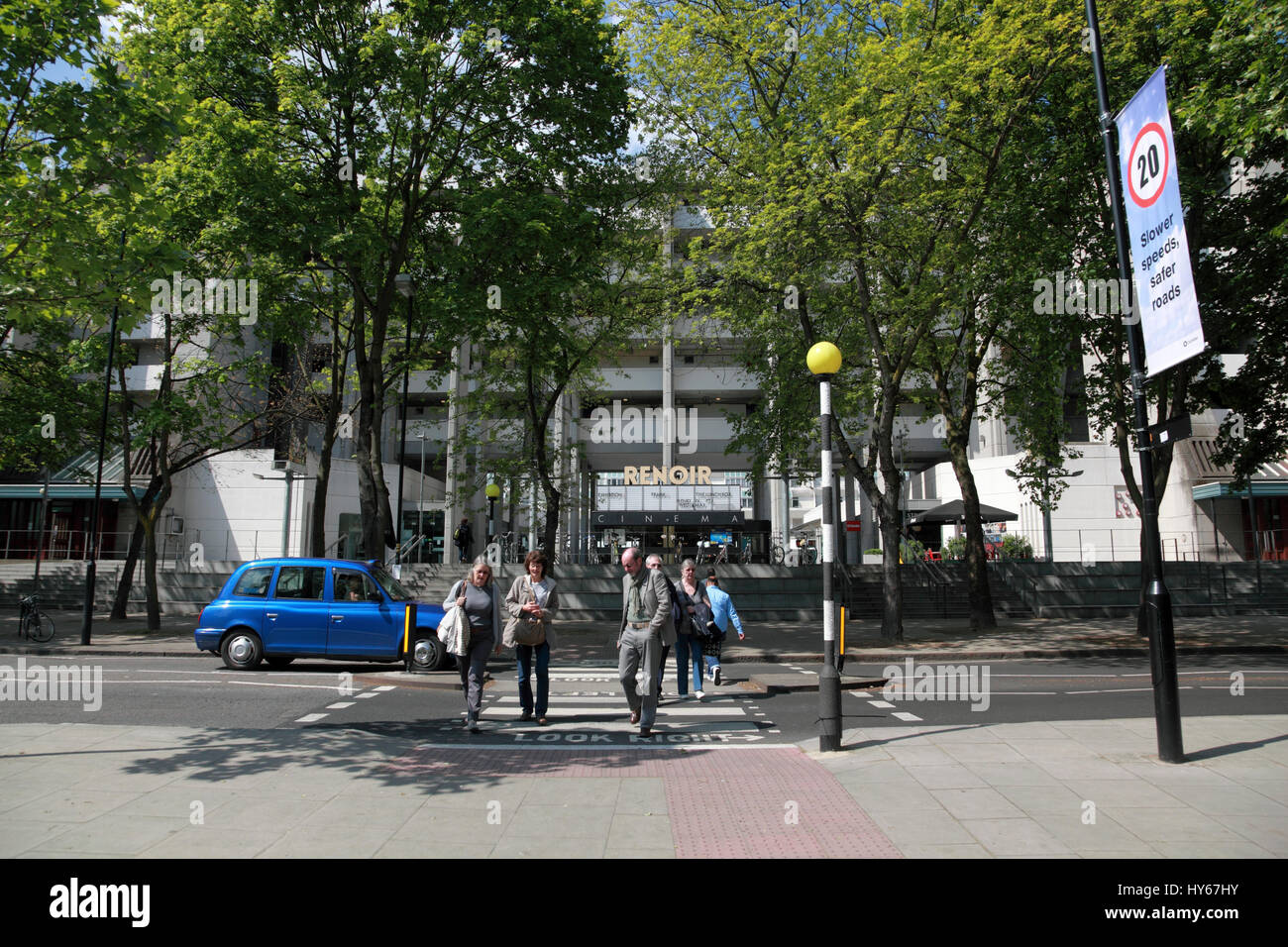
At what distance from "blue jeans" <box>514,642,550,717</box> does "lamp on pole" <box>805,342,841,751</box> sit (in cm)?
299

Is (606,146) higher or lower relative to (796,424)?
higher

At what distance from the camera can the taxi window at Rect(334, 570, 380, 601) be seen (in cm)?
1318

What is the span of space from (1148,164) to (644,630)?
6565mm

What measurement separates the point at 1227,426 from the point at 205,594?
93.3 ft

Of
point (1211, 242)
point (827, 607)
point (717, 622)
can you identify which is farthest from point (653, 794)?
point (1211, 242)

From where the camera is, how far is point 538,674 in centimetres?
882

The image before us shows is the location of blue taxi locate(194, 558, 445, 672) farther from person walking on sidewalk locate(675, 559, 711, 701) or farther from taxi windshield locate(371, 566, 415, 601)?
person walking on sidewalk locate(675, 559, 711, 701)

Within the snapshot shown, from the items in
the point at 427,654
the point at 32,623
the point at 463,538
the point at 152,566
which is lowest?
the point at 427,654

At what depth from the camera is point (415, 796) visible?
19.2ft

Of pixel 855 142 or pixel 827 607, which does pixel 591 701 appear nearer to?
pixel 827 607

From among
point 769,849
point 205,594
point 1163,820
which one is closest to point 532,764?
point 769,849

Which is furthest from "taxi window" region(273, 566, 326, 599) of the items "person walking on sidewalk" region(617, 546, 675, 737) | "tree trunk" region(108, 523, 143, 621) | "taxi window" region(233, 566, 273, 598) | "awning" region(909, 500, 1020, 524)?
"awning" region(909, 500, 1020, 524)

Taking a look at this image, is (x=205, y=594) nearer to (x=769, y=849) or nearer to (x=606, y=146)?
(x=606, y=146)

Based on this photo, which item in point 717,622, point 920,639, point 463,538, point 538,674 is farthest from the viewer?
point 463,538
